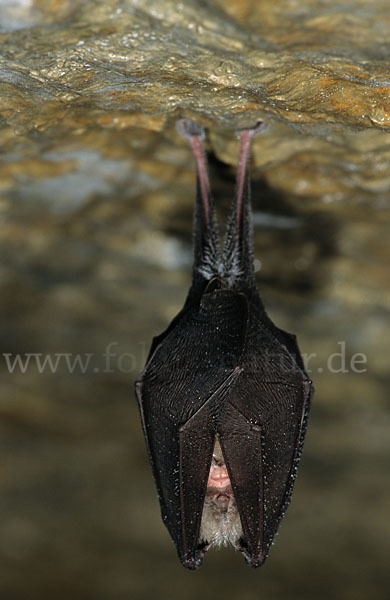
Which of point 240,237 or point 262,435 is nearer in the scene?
point 262,435

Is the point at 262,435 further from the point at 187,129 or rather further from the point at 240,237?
the point at 187,129

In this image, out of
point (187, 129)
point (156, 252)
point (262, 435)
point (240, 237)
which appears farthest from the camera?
point (156, 252)

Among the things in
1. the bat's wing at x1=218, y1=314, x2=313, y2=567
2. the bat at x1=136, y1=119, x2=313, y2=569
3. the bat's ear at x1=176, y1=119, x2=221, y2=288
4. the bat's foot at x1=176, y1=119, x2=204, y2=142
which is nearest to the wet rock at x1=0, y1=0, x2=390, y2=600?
the bat's foot at x1=176, y1=119, x2=204, y2=142

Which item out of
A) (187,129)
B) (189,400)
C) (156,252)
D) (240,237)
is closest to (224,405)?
(189,400)

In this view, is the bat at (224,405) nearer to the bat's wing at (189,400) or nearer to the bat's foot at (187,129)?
the bat's wing at (189,400)

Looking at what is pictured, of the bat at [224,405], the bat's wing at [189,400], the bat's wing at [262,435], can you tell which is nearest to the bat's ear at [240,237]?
the bat at [224,405]

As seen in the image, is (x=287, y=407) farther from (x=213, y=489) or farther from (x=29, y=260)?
(x=29, y=260)
